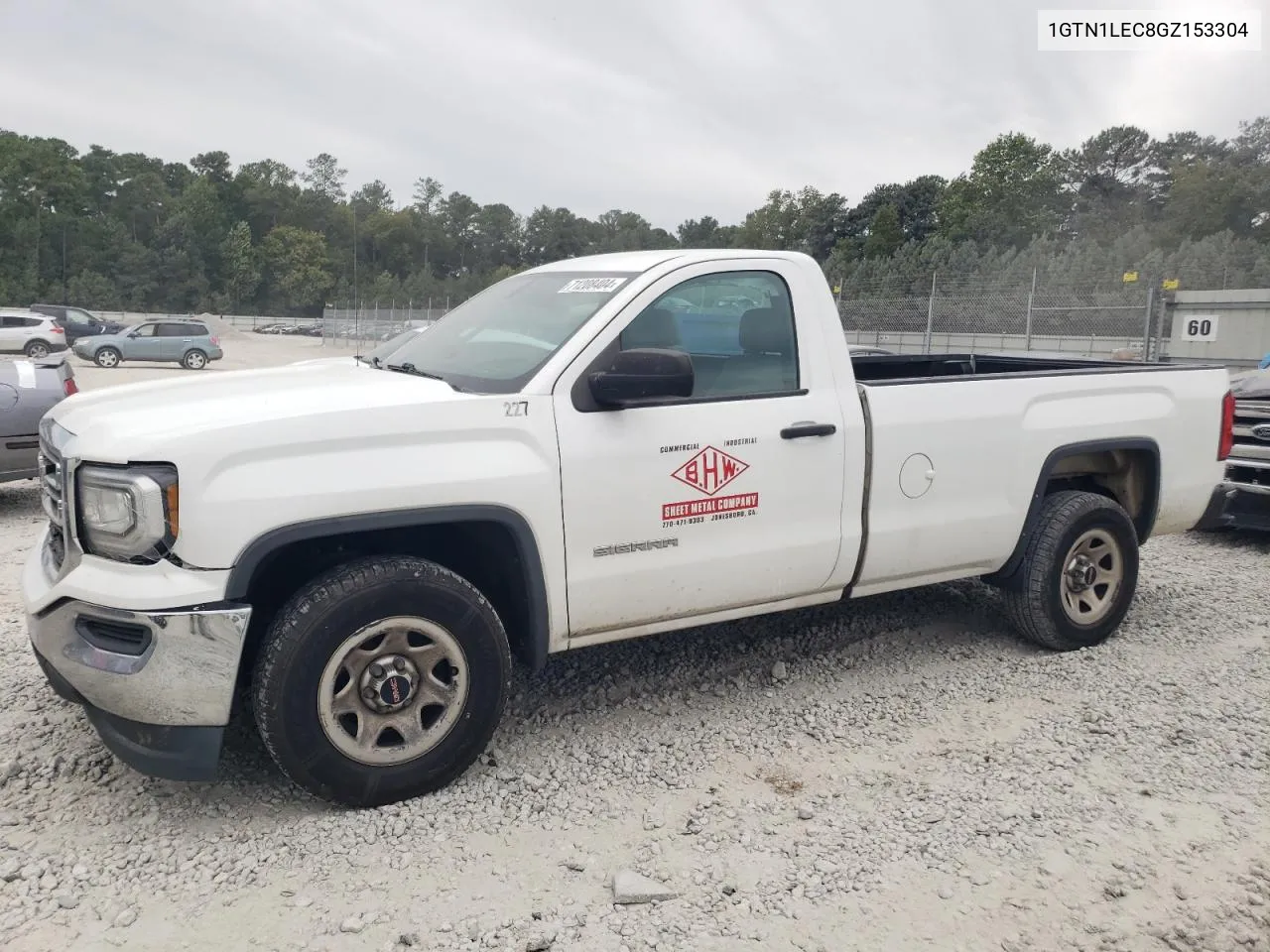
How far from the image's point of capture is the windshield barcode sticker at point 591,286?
13.2 ft

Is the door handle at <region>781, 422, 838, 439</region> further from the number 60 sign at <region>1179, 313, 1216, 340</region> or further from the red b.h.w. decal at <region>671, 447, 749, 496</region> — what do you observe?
the number 60 sign at <region>1179, 313, 1216, 340</region>

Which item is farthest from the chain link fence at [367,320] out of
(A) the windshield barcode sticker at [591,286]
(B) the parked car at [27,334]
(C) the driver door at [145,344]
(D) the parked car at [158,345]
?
(A) the windshield barcode sticker at [591,286]

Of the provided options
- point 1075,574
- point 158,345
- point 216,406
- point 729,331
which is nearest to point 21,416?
point 216,406

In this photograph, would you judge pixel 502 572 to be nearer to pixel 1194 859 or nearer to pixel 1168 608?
pixel 1194 859

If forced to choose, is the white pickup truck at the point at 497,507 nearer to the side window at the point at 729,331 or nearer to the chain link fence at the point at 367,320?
the side window at the point at 729,331

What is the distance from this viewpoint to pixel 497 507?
3445 millimetres

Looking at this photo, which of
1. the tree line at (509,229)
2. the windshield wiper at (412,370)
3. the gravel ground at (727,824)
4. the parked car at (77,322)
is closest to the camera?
the gravel ground at (727,824)

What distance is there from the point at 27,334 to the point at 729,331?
3286cm

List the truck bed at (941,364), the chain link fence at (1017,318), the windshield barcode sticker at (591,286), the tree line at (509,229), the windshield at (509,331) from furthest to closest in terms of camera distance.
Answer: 1. the tree line at (509,229)
2. the chain link fence at (1017,318)
3. the truck bed at (941,364)
4. the windshield barcode sticker at (591,286)
5. the windshield at (509,331)

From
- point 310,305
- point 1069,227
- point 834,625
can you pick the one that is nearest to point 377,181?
point 310,305

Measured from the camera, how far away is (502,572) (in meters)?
3.78

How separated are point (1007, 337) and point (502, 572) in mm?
16728

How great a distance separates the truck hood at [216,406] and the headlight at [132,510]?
2.1 inches

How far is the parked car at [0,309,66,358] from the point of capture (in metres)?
30.7
